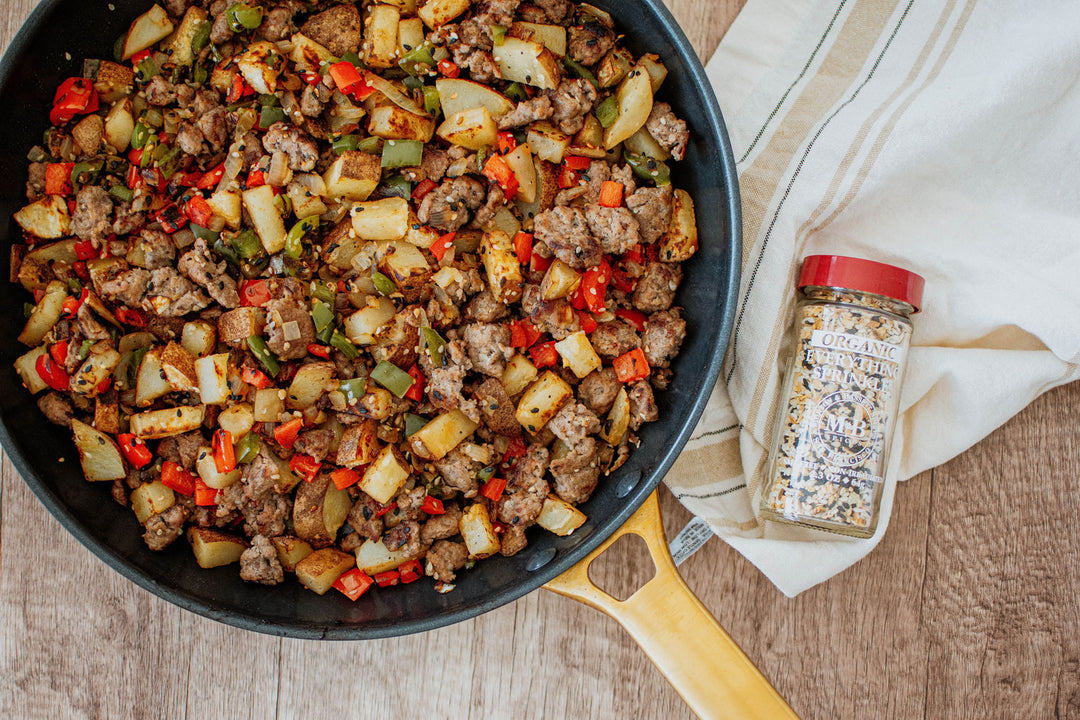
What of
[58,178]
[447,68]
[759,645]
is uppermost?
[447,68]

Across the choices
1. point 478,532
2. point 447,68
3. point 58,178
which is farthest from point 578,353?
point 58,178

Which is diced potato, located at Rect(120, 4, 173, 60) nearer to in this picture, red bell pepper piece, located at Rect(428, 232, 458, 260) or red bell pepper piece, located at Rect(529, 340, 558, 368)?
red bell pepper piece, located at Rect(428, 232, 458, 260)

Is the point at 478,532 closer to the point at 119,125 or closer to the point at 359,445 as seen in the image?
the point at 359,445

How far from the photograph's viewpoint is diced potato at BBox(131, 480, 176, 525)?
2.13 metres

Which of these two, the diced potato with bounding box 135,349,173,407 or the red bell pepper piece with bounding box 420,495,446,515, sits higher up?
the diced potato with bounding box 135,349,173,407

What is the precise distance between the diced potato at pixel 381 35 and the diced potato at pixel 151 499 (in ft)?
4.52

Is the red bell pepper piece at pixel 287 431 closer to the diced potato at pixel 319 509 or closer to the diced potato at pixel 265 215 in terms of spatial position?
the diced potato at pixel 319 509

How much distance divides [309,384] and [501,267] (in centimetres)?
64

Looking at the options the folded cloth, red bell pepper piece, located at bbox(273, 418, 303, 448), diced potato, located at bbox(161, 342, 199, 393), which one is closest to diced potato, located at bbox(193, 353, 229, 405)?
diced potato, located at bbox(161, 342, 199, 393)

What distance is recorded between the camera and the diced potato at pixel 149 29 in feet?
7.18

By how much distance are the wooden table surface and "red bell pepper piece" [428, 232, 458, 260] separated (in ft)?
3.87

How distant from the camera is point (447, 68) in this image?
2.14m

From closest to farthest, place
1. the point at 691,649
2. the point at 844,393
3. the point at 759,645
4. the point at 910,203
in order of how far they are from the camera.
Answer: the point at 691,649, the point at 844,393, the point at 910,203, the point at 759,645

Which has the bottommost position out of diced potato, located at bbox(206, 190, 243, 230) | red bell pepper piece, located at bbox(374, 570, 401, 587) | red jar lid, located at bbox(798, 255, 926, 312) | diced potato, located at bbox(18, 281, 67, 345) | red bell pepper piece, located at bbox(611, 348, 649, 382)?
red bell pepper piece, located at bbox(374, 570, 401, 587)
